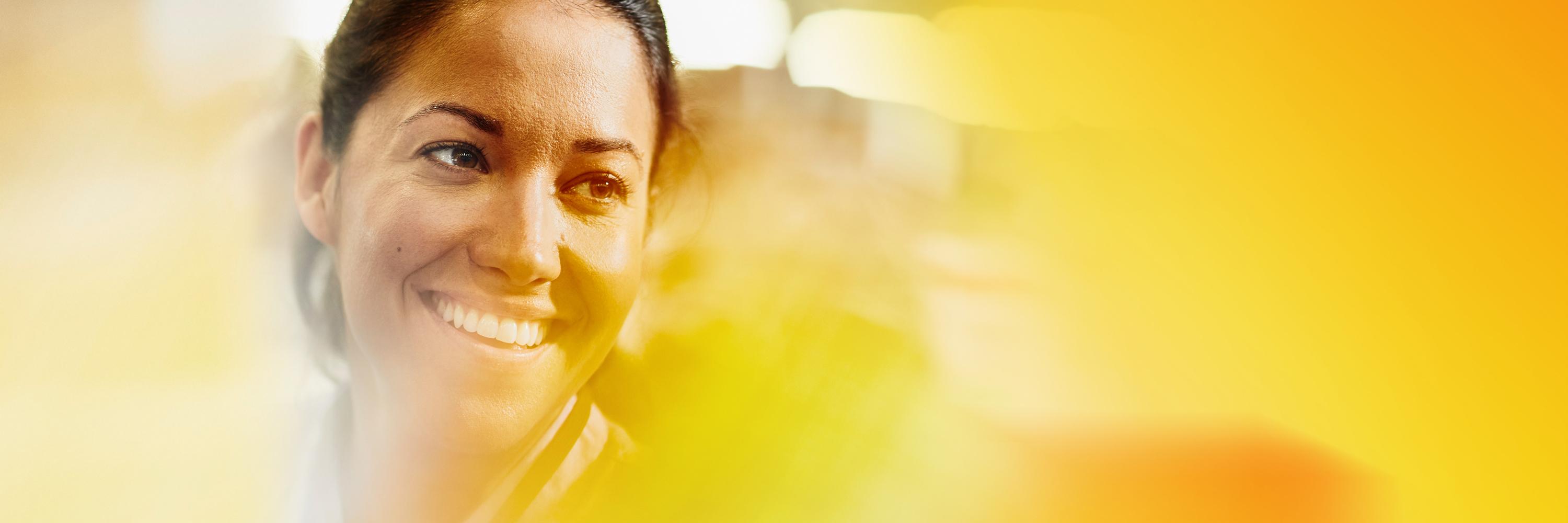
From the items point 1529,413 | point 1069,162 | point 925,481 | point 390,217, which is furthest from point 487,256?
point 1529,413

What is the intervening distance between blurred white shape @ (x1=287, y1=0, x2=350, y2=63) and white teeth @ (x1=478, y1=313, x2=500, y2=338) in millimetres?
367

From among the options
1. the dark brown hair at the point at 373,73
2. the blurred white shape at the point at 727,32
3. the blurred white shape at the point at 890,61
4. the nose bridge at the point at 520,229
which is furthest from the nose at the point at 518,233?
the blurred white shape at the point at 890,61

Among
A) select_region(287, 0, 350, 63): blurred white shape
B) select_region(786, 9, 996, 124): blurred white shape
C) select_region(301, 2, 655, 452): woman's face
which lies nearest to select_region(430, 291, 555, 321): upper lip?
select_region(301, 2, 655, 452): woman's face

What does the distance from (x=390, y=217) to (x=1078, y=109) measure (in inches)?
35.3

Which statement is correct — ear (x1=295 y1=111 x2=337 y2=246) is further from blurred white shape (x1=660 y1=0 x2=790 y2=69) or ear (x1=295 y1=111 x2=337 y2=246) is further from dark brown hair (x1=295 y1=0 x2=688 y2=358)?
blurred white shape (x1=660 y1=0 x2=790 y2=69)

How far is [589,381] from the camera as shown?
1.19 meters

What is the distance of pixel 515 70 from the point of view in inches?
41.9

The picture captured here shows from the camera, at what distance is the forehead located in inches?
41.8

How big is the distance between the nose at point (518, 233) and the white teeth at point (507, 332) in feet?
0.20

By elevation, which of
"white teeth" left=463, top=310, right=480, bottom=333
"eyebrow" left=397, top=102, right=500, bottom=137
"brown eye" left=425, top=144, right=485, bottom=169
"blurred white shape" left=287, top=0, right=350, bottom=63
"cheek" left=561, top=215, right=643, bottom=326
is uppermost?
"blurred white shape" left=287, top=0, right=350, bottom=63

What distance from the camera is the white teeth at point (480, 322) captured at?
1.09m

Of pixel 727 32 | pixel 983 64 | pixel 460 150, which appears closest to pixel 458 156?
pixel 460 150

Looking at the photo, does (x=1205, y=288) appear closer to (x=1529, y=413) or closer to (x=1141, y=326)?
(x=1141, y=326)

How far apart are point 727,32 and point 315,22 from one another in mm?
491
